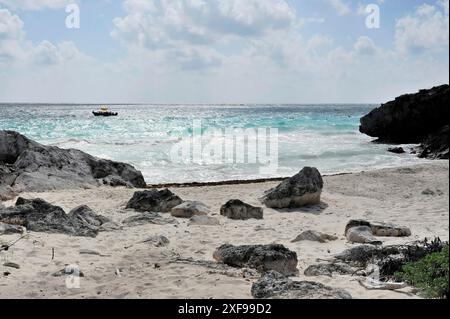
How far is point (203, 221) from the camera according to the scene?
1058 centimetres

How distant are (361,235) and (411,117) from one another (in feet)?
114

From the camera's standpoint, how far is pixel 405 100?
4141cm

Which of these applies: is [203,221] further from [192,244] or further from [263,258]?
[263,258]

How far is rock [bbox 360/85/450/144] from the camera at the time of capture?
129 ft

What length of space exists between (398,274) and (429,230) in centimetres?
422

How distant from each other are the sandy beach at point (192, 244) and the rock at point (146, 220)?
261 millimetres

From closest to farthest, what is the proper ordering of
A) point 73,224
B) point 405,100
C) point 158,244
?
point 158,244 < point 73,224 < point 405,100

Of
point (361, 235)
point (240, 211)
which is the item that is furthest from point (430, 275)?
point (240, 211)

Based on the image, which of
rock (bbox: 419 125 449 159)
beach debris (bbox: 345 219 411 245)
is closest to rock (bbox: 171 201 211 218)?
beach debris (bbox: 345 219 411 245)

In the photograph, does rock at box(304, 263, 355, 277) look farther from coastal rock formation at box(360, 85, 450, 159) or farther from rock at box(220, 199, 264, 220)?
coastal rock formation at box(360, 85, 450, 159)

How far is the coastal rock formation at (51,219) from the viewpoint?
9.12 metres

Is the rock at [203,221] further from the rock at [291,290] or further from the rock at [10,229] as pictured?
the rock at [291,290]
